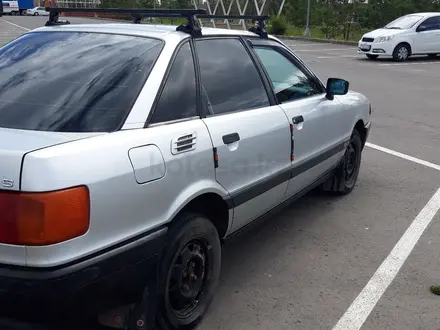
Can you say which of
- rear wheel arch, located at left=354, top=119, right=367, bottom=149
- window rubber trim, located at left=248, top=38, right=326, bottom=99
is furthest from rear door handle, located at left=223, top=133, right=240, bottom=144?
rear wheel arch, located at left=354, top=119, right=367, bottom=149

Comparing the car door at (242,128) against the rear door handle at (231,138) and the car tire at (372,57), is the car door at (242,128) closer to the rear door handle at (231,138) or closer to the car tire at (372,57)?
the rear door handle at (231,138)

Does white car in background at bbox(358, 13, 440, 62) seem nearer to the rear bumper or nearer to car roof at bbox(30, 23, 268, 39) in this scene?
car roof at bbox(30, 23, 268, 39)

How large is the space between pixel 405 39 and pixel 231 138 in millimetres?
18657

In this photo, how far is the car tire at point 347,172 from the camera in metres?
5.69

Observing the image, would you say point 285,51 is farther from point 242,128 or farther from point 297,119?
point 242,128

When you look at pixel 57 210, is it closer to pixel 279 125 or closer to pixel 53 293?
pixel 53 293

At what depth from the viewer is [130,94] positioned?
9.78ft

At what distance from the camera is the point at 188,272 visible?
3.22 metres

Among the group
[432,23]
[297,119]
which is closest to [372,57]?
[432,23]

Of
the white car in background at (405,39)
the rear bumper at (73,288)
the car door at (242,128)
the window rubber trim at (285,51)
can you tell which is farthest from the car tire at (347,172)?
the white car in background at (405,39)

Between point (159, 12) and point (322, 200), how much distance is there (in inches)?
112

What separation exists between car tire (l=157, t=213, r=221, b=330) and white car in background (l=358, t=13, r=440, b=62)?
1829 cm

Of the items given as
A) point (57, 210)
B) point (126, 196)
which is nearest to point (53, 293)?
point (57, 210)

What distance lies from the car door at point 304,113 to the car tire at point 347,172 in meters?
0.45
